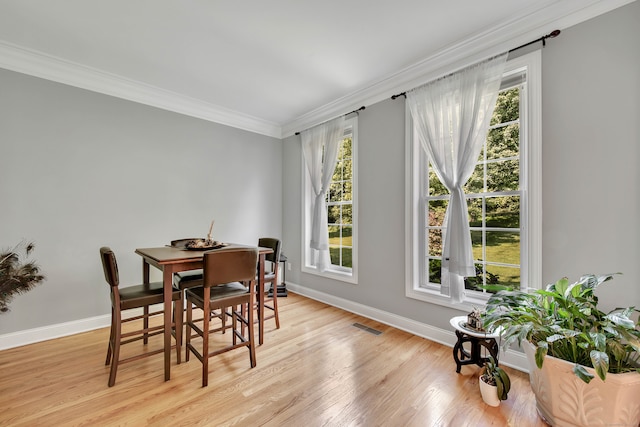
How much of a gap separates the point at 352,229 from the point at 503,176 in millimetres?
1707

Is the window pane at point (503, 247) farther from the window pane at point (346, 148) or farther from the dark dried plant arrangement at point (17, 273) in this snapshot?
the dark dried plant arrangement at point (17, 273)

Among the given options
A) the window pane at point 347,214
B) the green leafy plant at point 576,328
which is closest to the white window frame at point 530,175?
the green leafy plant at point 576,328

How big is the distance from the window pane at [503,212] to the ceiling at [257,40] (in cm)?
125

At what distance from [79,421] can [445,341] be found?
2801 millimetres

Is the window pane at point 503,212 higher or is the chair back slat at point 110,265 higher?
the window pane at point 503,212

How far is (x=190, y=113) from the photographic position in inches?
142

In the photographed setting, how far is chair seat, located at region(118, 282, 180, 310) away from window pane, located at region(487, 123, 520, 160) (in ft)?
9.71

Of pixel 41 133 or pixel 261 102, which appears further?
pixel 261 102

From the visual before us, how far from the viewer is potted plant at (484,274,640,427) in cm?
138

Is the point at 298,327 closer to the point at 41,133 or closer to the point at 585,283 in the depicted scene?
the point at 585,283

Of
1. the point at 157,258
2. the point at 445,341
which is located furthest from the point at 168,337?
the point at 445,341

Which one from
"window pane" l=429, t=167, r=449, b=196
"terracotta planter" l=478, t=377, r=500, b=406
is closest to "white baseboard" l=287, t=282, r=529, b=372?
"terracotta planter" l=478, t=377, r=500, b=406

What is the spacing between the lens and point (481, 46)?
2.36 m

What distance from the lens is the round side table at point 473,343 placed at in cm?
196
